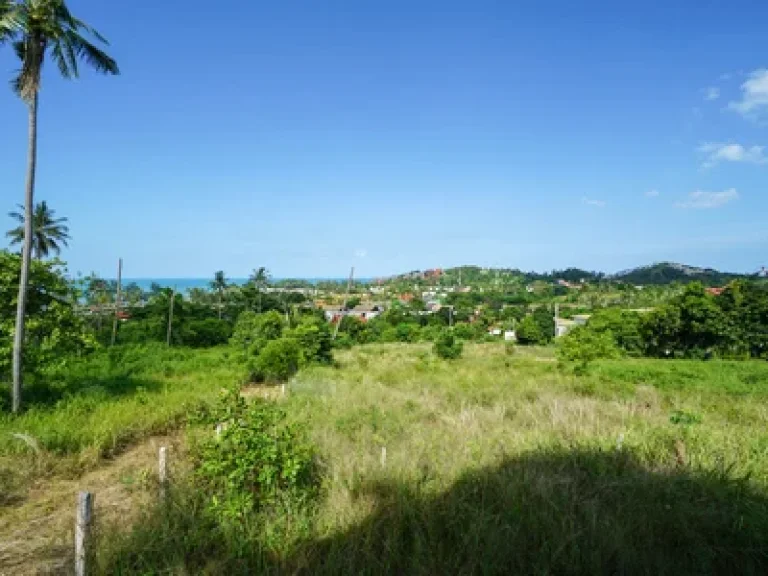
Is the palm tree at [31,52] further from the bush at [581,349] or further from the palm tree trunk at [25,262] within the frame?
the bush at [581,349]

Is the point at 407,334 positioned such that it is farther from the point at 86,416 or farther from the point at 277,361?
the point at 86,416

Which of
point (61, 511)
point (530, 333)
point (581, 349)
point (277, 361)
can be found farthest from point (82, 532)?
point (530, 333)

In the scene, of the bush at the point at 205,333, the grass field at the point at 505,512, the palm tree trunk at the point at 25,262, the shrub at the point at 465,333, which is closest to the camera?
the grass field at the point at 505,512

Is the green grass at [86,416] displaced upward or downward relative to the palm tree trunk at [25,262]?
downward

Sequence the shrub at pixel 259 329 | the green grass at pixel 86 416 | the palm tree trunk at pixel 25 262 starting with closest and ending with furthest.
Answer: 1. the green grass at pixel 86 416
2. the palm tree trunk at pixel 25 262
3. the shrub at pixel 259 329

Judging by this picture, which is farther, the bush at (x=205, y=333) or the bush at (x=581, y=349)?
the bush at (x=205, y=333)

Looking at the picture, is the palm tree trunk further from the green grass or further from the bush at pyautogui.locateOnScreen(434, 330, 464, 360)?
the bush at pyautogui.locateOnScreen(434, 330, 464, 360)

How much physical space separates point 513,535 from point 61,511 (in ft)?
17.0

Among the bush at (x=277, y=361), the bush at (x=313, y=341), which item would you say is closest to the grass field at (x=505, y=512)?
the bush at (x=277, y=361)

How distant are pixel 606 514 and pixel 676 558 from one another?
1.84ft

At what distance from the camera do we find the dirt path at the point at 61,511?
155 inches

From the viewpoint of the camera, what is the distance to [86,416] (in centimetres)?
887

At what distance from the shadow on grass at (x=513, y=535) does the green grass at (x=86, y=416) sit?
341 centimetres

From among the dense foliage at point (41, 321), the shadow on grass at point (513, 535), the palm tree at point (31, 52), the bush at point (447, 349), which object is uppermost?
the palm tree at point (31, 52)
